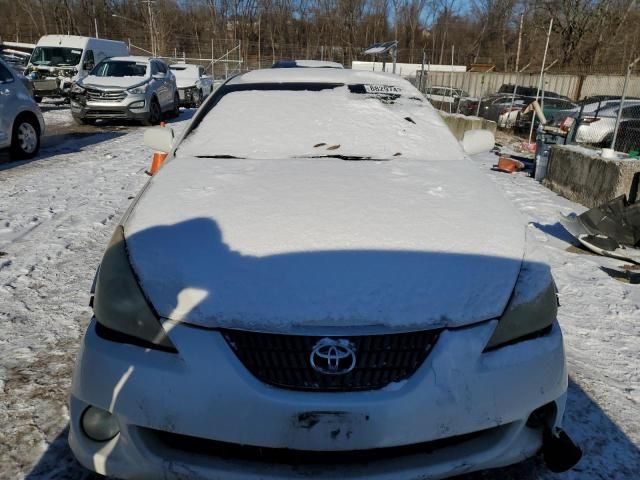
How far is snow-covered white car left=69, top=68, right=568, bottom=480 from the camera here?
150 cm

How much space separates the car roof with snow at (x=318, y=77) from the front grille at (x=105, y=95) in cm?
1022

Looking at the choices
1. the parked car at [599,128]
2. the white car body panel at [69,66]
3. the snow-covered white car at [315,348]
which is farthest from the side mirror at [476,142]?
the white car body panel at [69,66]

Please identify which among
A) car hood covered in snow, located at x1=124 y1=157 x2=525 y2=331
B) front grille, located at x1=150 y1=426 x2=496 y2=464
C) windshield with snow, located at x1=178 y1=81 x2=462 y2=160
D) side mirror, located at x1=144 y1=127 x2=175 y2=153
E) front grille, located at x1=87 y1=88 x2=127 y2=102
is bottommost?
front grille, located at x1=150 y1=426 x2=496 y2=464

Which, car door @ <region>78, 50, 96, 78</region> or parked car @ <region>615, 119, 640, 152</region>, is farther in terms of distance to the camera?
car door @ <region>78, 50, 96, 78</region>

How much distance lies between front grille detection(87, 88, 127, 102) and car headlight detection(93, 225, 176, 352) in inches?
480

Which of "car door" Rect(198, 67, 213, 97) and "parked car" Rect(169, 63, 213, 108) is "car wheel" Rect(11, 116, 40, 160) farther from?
"car door" Rect(198, 67, 213, 97)

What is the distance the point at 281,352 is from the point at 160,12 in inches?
1868

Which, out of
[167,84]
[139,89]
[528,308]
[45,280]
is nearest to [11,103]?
[139,89]

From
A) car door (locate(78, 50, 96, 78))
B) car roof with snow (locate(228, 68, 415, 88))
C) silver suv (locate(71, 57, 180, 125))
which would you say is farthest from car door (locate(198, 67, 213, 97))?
car roof with snow (locate(228, 68, 415, 88))

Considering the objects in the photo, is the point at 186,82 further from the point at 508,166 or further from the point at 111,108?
the point at 508,166

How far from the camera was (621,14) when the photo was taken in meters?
38.6

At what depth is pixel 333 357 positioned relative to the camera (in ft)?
5.00

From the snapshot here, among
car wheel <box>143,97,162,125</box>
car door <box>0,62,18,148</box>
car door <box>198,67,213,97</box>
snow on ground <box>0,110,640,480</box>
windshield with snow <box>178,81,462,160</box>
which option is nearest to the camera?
snow on ground <box>0,110,640,480</box>

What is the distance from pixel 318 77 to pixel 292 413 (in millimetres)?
2701
